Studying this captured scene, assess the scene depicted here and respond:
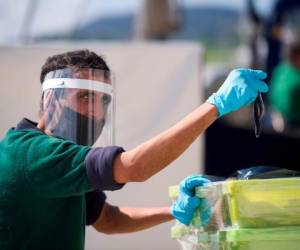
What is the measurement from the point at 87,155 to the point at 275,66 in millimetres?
5233

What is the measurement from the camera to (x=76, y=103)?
114 inches

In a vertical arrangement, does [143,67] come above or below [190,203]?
above

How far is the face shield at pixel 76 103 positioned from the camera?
2879 millimetres

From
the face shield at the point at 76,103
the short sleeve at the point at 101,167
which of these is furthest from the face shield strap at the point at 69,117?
the short sleeve at the point at 101,167

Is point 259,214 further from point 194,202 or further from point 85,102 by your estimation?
point 85,102

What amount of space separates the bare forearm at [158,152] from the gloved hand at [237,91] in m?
0.06

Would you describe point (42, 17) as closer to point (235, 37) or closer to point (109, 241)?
point (109, 241)

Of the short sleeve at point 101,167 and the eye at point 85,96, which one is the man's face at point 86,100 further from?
the short sleeve at point 101,167

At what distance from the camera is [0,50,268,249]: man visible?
2.59 m

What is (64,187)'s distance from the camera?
8.67 feet

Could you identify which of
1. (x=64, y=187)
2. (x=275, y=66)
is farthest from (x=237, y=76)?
(x=275, y=66)

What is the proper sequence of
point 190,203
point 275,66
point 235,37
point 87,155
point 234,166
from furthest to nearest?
point 235,37 < point 275,66 < point 234,166 < point 190,203 < point 87,155

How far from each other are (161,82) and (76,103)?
2096 mm

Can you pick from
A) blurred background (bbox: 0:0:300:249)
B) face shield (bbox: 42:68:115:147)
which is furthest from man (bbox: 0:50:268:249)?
blurred background (bbox: 0:0:300:249)
